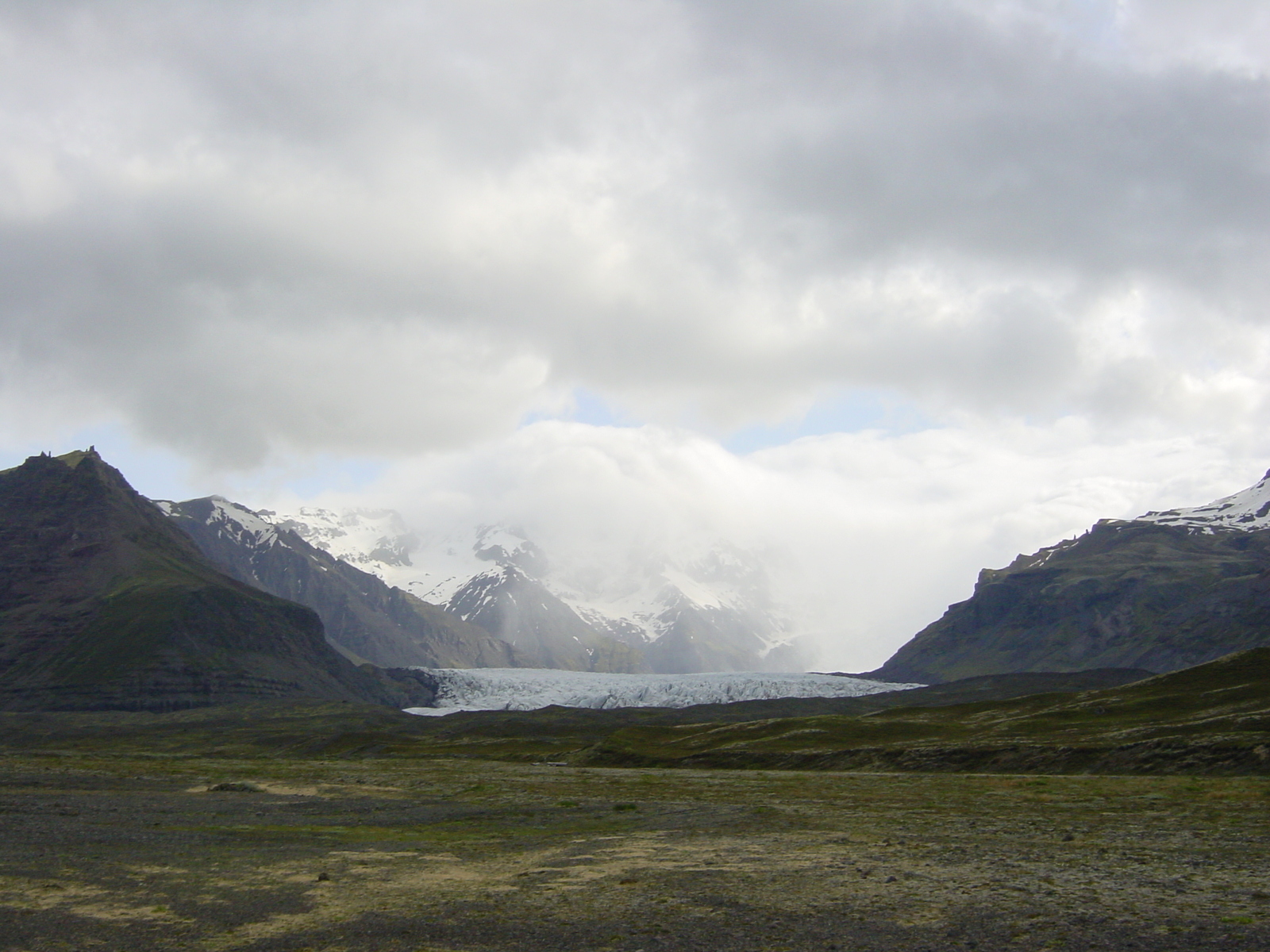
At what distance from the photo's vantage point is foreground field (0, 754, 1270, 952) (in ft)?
56.5

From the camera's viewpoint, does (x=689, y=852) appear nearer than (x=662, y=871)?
No

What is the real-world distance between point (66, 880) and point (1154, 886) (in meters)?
26.0

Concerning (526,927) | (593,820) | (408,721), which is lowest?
(408,721)

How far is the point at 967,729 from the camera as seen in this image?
8781 centimetres

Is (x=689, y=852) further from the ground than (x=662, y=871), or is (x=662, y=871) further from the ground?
(x=662, y=871)

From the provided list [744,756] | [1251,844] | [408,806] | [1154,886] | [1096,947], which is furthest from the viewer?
[744,756]

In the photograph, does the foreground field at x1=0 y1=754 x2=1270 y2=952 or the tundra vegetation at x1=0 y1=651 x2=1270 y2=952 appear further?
the tundra vegetation at x1=0 y1=651 x2=1270 y2=952

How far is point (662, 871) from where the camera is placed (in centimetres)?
2430

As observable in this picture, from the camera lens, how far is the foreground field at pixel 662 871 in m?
17.2

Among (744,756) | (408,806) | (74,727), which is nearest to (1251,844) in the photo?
(408,806)

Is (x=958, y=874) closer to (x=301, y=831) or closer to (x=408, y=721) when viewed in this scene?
(x=301, y=831)

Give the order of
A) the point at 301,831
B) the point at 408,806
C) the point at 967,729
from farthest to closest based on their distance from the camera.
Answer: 1. the point at 967,729
2. the point at 408,806
3. the point at 301,831

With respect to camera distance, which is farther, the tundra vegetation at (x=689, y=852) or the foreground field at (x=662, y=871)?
the tundra vegetation at (x=689, y=852)

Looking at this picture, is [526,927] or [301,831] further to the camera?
[301,831]
